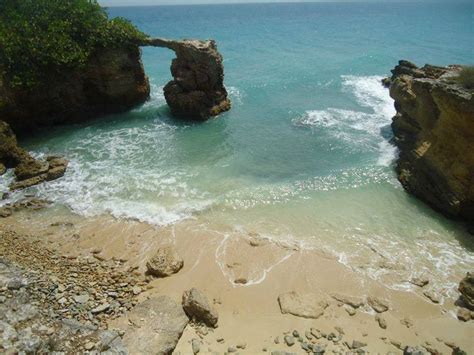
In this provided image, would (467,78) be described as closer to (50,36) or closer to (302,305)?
(302,305)

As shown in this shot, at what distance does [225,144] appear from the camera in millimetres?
20031

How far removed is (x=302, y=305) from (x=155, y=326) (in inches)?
163

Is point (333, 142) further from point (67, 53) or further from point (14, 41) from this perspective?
point (14, 41)

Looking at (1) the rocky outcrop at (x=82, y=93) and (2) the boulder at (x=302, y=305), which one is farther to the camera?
(1) the rocky outcrop at (x=82, y=93)

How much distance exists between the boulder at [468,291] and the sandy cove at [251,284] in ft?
1.44

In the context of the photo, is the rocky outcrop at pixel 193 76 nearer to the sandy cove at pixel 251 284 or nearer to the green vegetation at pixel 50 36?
the green vegetation at pixel 50 36

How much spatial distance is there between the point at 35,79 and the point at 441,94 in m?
20.4

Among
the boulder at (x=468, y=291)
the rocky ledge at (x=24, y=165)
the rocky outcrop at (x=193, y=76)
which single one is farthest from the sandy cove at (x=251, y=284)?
the rocky outcrop at (x=193, y=76)

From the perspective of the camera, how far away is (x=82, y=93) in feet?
73.2

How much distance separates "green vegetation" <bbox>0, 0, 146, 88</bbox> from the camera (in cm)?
1909

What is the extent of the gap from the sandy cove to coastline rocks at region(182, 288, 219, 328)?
0.26m

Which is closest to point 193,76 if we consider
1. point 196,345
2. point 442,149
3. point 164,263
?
point 164,263

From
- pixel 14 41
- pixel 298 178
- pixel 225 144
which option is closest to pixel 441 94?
pixel 298 178

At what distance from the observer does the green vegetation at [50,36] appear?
19.1 meters
